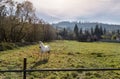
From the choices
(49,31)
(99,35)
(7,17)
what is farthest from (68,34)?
(7,17)

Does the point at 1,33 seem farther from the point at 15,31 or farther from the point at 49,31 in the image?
the point at 49,31

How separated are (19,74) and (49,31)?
73305 millimetres

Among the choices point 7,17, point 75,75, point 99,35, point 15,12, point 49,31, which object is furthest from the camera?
point 99,35

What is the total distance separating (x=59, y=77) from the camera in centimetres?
1145

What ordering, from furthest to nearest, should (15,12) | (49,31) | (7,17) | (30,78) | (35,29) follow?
(49,31), (35,29), (15,12), (7,17), (30,78)

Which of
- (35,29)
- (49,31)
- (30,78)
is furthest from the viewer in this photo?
(49,31)

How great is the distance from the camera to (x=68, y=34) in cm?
13862

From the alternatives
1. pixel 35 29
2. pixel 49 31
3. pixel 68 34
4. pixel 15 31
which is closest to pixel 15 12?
pixel 15 31

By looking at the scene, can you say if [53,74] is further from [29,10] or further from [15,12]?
[29,10]

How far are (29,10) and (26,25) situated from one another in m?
3.38

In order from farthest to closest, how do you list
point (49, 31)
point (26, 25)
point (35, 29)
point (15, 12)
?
point (49, 31)
point (35, 29)
point (26, 25)
point (15, 12)

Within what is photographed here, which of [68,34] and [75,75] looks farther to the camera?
[68,34]

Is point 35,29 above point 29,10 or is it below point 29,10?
below

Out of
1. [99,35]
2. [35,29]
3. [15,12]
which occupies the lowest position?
[99,35]
